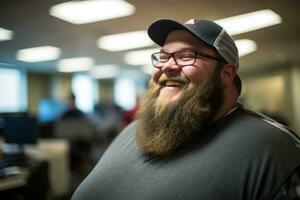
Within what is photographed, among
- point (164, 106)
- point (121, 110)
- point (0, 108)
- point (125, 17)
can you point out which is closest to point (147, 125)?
point (164, 106)

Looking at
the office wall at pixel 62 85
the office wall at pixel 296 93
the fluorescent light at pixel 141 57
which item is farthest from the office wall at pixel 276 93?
the office wall at pixel 62 85

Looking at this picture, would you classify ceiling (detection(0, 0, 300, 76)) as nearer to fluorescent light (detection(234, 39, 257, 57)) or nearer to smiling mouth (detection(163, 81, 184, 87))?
fluorescent light (detection(234, 39, 257, 57))

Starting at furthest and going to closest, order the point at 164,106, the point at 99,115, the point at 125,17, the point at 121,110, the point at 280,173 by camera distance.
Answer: the point at 99,115 → the point at 121,110 → the point at 125,17 → the point at 164,106 → the point at 280,173

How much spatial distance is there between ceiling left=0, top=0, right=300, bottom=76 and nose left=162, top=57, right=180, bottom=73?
24 cm

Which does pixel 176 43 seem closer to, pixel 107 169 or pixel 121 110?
pixel 107 169

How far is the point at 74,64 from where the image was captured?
158cm

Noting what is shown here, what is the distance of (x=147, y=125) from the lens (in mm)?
917

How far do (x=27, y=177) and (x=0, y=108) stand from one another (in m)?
0.31

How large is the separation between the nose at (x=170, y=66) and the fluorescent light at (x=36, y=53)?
0.47 meters

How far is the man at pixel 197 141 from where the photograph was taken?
2.21 ft

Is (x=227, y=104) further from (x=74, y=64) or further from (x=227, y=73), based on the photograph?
(x=74, y=64)

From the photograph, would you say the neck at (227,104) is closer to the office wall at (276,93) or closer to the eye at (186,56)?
the eye at (186,56)

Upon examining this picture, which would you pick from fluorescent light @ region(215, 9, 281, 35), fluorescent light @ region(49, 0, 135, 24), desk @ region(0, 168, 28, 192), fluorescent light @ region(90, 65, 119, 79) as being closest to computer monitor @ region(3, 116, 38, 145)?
desk @ region(0, 168, 28, 192)

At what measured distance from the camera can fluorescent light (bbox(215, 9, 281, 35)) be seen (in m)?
1.02
